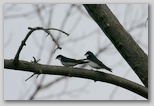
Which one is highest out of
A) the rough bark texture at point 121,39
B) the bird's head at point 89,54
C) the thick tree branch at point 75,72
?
the bird's head at point 89,54

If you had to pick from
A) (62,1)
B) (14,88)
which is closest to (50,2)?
(62,1)

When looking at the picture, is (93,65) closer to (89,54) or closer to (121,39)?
(89,54)

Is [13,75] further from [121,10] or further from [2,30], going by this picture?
[121,10]

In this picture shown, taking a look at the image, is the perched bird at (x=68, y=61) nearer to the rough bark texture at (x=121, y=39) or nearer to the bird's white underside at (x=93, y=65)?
the bird's white underside at (x=93, y=65)

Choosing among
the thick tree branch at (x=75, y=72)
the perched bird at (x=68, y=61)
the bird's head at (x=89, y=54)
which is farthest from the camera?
the bird's head at (x=89, y=54)

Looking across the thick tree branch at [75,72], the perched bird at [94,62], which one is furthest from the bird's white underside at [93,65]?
the thick tree branch at [75,72]

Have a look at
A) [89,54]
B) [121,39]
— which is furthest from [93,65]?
[121,39]

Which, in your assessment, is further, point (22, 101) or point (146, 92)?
point (22, 101)

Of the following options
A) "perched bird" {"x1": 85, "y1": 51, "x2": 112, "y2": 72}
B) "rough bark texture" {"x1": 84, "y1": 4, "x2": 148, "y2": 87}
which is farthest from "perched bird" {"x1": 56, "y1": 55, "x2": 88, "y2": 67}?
"rough bark texture" {"x1": 84, "y1": 4, "x2": 148, "y2": 87}

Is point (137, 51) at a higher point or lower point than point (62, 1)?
lower
